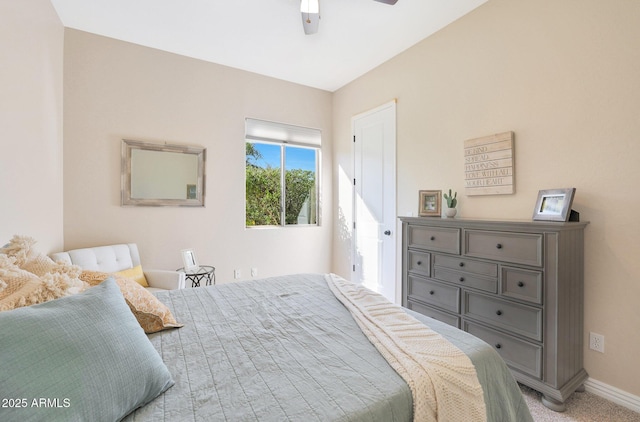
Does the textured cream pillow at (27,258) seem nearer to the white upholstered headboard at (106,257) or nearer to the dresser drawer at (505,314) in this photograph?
the white upholstered headboard at (106,257)

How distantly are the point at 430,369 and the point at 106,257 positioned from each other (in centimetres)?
296

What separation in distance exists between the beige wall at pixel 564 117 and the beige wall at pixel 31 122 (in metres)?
3.21

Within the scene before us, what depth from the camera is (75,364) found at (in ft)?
2.41

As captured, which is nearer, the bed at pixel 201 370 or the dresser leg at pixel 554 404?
the bed at pixel 201 370

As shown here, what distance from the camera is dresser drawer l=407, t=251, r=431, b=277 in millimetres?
2500

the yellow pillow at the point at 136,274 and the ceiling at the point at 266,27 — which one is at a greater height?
the ceiling at the point at 266,27

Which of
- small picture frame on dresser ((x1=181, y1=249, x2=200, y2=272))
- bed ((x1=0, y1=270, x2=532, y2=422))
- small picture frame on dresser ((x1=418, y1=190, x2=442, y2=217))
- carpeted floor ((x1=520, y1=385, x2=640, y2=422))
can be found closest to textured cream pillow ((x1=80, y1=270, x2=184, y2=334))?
bed ((x1=0, y1=270, x2=532, y2=422))

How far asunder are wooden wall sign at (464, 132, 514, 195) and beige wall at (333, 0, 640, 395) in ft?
0.21

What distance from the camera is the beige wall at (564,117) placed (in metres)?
1.81

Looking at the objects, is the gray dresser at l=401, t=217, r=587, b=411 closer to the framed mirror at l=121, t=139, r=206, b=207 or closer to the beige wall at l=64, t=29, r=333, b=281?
the beige wall at l=64, t=29, r=333, b=281

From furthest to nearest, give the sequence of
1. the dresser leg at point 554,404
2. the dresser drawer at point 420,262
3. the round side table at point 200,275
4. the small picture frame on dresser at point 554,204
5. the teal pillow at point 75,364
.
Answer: the round side table at point 200,275 → the dresser drawer at point 420,262 → the small picture frame on dresser at point 554,204 → the dresser leg at point 554,404 → the teal pillow at point 75,364

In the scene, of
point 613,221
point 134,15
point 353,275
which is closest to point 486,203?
point 613,221

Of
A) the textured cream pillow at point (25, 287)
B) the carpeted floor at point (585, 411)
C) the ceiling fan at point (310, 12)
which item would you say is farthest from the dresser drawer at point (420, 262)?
the textured cream pillow at point (25, 287)

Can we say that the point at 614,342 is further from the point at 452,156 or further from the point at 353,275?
the point at 353,275
